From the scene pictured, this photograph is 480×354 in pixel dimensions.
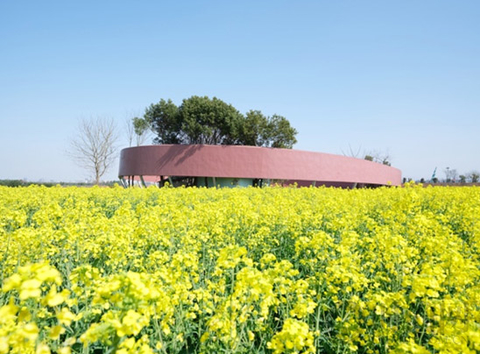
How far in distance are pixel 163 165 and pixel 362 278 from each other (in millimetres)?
24609

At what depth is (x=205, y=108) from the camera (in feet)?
105

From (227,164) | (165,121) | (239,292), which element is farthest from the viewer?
(165,121)

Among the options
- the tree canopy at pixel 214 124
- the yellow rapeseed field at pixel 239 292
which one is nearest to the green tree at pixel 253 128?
the tree canopy at pixel 214 124

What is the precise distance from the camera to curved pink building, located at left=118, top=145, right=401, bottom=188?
25.7 m

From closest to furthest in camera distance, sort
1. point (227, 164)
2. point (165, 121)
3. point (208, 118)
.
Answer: point (227, 164) → point (208, 118) → point (165, 121)

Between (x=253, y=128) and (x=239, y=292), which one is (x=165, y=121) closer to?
(x=253, y=128)

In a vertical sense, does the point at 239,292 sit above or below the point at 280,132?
below

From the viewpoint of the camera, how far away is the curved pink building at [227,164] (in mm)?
25672

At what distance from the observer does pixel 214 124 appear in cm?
3222

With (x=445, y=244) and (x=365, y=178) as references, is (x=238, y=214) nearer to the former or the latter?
(x=445, y=244)

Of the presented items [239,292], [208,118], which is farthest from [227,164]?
[239,292]

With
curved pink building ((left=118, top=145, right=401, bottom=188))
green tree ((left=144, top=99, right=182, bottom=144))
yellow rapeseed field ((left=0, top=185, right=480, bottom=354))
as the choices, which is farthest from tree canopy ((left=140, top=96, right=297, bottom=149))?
yellow rapeseed field ((left=0, top=185, right=480, bottom=354))

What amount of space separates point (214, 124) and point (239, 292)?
102ft

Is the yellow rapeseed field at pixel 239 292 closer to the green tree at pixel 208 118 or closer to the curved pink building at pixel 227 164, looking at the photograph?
the curved pink building at pixel 227 164
